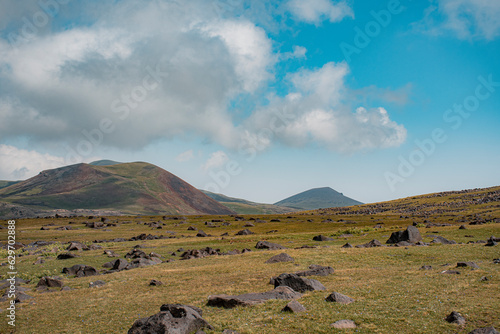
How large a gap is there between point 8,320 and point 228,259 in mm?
27985

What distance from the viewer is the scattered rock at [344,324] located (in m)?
15.5

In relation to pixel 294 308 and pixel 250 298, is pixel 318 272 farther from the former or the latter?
Answer: pixel 294 308

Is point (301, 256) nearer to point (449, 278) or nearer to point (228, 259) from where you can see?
point (228, 259)

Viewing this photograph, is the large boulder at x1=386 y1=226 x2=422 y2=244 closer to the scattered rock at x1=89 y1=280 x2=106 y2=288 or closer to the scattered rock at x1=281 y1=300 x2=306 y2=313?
the scattered rock at x1=281 y1=300 x2=306 y2=313

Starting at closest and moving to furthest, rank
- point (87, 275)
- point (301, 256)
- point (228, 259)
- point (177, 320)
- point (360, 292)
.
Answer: point (177, 320) → point (360, 292) → point (87, 275) → point (301, 256) → point (228, 259)

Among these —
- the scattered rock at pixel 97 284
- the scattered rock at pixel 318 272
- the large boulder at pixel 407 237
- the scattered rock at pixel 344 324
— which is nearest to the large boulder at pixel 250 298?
the scattered rock at pixel 344 324

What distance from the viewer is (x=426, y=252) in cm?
3853

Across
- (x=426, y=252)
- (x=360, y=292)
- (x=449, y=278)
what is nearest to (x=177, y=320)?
(x=360, y=292)

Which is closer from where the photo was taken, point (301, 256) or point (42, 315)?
point (42, 315)

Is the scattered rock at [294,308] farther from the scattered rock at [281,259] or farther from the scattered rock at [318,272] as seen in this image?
the scattered rock at [281,259]

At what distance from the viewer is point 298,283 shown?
24.2m

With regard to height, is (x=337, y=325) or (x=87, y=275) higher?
(x=337, y=325)

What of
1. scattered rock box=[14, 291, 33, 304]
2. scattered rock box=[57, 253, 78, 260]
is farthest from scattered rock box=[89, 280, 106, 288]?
scattered rock box=[57, 253, 78, 260]

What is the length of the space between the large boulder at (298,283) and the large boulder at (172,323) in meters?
9.94
